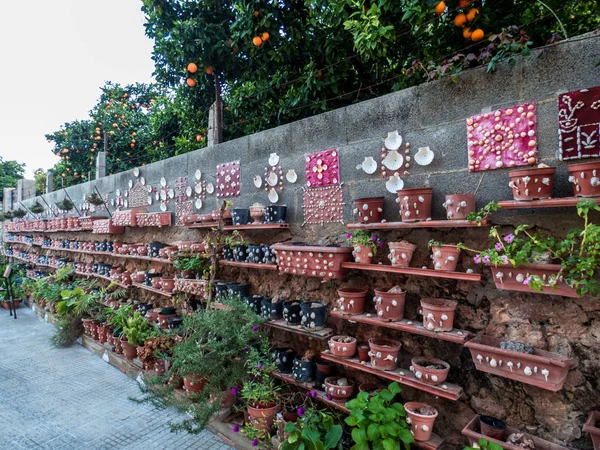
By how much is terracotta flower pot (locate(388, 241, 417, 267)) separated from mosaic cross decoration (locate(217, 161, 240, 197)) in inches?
76.1

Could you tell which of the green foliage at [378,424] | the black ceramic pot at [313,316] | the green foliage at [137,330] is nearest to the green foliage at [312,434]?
the green foliage at [378,424]

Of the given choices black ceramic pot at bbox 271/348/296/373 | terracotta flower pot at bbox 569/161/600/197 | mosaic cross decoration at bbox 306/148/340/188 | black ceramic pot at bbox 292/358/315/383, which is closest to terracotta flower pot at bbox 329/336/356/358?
black ceramic pot at bbox 292/358/315/383

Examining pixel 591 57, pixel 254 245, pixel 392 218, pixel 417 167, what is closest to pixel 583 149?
pixel 591 57

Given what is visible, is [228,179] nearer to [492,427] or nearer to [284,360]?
[284,360]

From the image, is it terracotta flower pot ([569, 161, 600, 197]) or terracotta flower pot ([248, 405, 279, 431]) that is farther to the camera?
terracotta flower pot ([248, 405, 279, 431])

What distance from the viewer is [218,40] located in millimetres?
3848

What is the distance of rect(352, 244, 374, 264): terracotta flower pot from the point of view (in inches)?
91.7

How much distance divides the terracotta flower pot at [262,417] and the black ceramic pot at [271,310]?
700mm

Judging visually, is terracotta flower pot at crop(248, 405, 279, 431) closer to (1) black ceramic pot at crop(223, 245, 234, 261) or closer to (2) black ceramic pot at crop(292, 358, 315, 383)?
(2) black ceramic pot at crop(292, 358, 315, 383)

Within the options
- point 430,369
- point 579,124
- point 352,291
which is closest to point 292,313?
point 352,291

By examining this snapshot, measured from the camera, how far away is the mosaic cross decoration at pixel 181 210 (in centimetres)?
415

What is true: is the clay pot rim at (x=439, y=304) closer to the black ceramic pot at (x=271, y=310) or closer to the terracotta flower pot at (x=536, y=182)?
the terracotta flower pot at (x=536, y=182)

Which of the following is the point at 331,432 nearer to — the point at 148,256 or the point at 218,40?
the point at 148,256

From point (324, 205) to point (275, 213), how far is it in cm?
45
